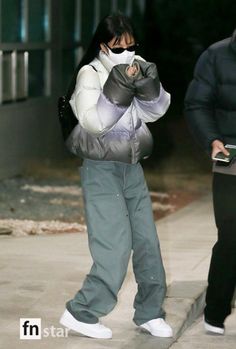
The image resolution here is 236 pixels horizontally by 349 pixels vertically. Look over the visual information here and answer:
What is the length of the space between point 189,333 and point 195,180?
28.7 feet

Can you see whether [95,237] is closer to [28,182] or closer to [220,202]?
[220,202]

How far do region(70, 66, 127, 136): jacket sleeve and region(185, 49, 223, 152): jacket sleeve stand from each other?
61 centimetres

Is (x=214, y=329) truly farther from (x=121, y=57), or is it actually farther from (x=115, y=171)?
(x=121, y=57)

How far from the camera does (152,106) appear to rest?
572cm

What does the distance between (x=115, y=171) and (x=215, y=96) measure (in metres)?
0.74

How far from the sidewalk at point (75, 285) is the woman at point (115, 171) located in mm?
170

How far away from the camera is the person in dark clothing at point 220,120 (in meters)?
5.96

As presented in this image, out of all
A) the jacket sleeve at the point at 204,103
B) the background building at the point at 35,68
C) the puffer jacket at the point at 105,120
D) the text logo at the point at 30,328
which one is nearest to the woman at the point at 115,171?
the puffer jacket at the point at 105,120

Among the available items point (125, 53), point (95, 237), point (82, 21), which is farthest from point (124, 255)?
point (82, 21)

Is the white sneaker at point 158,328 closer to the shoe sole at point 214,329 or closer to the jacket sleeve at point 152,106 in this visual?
the shoe sole at point 214,329

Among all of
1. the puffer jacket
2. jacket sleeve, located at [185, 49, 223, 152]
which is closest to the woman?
the puffer jacket

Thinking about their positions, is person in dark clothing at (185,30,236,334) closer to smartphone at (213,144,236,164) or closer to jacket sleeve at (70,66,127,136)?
smartphone at (213,144,236,164)

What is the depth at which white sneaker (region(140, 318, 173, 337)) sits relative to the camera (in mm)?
5957

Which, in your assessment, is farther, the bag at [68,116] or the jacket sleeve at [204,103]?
the jacket sleeve at [204,103]
